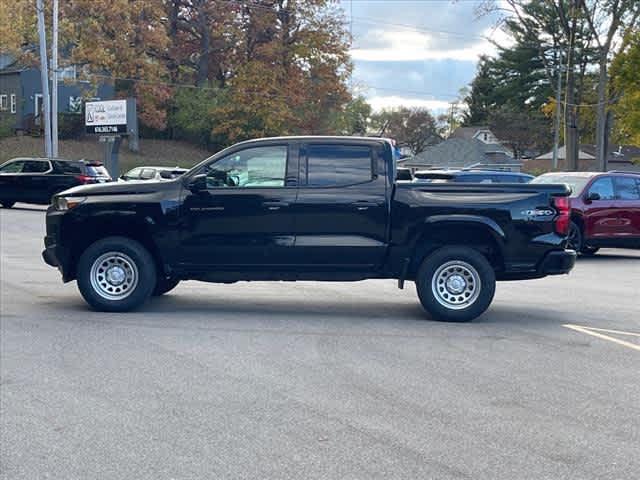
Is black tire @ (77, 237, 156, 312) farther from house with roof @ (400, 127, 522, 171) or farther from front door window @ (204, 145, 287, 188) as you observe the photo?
house with roof @ (400, 127, 522, 171)

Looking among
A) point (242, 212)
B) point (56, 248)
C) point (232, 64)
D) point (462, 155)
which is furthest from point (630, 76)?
point (462, 155)

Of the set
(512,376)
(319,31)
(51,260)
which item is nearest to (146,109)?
(319,31)

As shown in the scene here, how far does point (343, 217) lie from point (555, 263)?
2.40 meters

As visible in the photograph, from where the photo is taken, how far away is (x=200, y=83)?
60531mm

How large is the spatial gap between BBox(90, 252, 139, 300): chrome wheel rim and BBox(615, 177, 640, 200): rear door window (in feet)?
37.4

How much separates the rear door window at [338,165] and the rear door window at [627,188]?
9.75 m

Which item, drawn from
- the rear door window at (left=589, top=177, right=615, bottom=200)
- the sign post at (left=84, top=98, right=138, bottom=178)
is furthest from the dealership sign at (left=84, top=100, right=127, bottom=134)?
the rear door window at (left=589, top=177, right=615, bottom=200)

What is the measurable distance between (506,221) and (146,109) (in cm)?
4768

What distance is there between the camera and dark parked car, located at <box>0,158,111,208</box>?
101 ft

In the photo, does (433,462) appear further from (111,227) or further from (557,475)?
(111,227)

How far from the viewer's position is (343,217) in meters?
10.1

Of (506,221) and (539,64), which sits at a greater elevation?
(539,64)

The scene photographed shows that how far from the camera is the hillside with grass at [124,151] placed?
2098 inches

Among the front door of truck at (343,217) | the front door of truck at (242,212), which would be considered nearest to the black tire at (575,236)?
the front door of truck at (343,217)
